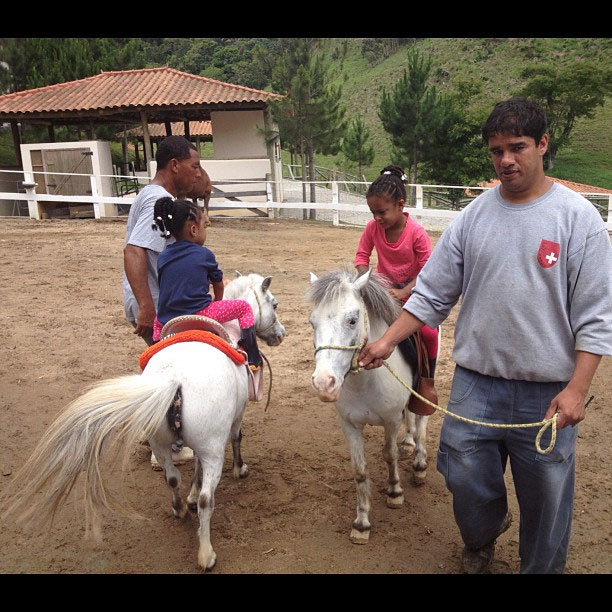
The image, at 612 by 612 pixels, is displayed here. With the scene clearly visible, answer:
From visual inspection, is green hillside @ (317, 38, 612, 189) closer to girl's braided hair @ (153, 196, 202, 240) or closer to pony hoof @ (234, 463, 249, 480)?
pony hoof @ (234, 463, 249, 480)

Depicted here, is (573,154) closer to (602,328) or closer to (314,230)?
(314,230)

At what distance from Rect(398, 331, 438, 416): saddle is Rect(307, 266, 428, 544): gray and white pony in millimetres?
51

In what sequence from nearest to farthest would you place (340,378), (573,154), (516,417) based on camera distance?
(516,417) → (340,378) → (573,154)

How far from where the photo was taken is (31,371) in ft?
Result: 17.9

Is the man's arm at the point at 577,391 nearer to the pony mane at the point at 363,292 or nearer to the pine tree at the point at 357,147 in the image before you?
the pony mane at the point at 363,292

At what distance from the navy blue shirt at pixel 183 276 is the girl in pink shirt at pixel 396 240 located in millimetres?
937

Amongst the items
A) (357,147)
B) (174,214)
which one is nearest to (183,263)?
(174,214)

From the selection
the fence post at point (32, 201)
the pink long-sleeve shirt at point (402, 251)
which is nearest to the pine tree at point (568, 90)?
the fence post at point (32, 201)

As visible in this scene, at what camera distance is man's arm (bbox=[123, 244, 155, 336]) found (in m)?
3.14

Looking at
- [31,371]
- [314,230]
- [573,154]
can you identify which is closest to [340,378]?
[31,371]

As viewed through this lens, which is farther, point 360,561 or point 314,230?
Result: point 314,230

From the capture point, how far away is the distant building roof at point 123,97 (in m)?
16.6

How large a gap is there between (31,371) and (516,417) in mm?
4865

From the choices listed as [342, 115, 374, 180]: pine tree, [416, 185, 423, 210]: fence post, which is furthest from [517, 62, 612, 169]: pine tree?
[416, 185, 423, 210]: fence post
